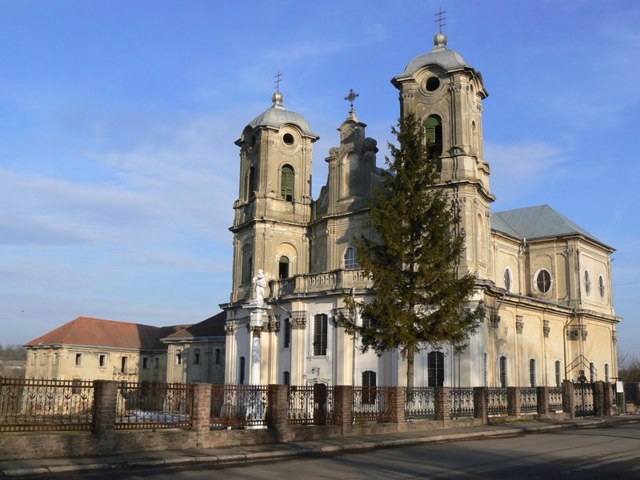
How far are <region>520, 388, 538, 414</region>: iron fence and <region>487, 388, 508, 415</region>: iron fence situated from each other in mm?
1089

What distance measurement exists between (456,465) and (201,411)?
22.5ft

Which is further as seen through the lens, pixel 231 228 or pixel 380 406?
pixel 231 228

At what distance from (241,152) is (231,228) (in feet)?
16.9

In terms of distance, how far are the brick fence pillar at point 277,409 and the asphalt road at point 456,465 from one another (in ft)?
9.25

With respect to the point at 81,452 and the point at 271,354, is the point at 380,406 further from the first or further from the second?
the point at 271,354

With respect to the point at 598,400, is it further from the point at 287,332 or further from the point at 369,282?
the point at 287,332

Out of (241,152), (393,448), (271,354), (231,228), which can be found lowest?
(393,448)

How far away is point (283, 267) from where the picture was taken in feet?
148

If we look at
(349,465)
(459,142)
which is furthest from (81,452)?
(459,142)

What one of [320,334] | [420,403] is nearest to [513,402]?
[420,403]

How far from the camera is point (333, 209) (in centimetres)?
4266

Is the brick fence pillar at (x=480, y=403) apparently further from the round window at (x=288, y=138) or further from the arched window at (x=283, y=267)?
the round window at (x=288, y=138)

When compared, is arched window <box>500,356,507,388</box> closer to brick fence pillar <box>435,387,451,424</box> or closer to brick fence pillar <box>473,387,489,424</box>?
brick fence pillar <box>473,387,489,424</box>

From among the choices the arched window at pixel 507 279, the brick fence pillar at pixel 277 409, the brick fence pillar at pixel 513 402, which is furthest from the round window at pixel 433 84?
the brick fence pillar at pixel 277 409
